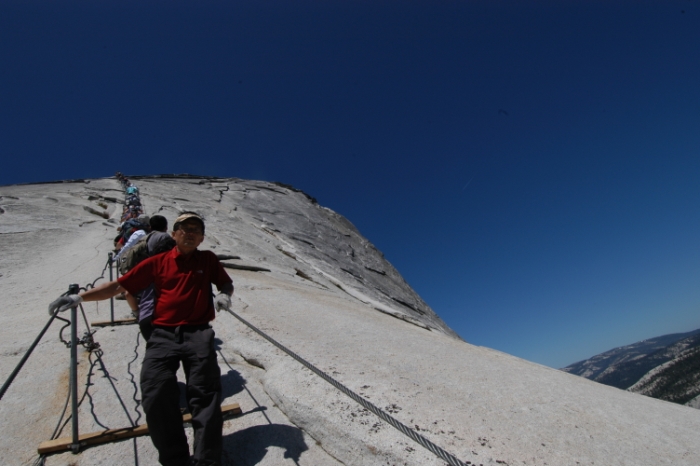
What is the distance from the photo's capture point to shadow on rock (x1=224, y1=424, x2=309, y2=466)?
11.8 feet

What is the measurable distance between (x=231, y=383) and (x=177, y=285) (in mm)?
1682

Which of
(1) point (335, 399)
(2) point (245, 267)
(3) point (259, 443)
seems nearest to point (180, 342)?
(3) point (259, 443)

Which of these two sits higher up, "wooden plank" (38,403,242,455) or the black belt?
the black belt

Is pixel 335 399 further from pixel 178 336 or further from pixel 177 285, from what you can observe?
pixel 177 285

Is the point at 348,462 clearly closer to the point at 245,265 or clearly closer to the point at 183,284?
the point at 183,284

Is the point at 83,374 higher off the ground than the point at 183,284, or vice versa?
the point at 183,284

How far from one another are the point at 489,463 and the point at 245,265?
1004cm

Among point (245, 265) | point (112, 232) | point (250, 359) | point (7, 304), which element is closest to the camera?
point (250, 359)

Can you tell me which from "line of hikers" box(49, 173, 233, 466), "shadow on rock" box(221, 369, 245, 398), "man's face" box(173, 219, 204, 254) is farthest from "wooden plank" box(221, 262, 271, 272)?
"man's face" box(173, 219, 204, 254)

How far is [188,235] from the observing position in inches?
160

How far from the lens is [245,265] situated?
12.4 m

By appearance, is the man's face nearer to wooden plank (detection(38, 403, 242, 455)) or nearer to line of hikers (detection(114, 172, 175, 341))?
line of hikers (detection(114, 172, 175, 341))

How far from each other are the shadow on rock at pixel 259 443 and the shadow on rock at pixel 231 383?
880mm

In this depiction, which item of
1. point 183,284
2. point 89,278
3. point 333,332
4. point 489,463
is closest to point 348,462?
point 489,463
